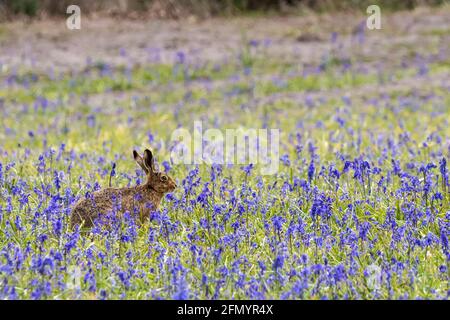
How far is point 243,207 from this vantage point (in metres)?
6.33

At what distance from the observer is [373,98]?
13.8 metres

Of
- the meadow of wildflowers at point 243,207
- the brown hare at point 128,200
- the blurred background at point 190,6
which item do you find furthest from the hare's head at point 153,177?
the blurred background at point 190,6

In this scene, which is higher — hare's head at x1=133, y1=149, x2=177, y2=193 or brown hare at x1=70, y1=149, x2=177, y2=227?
hare's head at x1=133, y1=149, x2=177, y2=193

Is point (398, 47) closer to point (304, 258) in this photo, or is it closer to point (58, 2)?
point (58, 2)

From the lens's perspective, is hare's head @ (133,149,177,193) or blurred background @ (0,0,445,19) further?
blurred background @ (0,0,445,19)

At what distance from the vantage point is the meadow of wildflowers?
5.08 meters

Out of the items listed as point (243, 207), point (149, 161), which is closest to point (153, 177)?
point (149, 161)

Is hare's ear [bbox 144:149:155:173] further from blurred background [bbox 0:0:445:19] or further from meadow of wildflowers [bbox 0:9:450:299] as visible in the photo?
blurred background [bbox 0:0:445:19]

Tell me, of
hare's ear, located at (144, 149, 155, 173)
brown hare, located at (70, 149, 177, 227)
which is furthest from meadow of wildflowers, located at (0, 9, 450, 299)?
hare's ear, located at (144, 149, 155, 173)

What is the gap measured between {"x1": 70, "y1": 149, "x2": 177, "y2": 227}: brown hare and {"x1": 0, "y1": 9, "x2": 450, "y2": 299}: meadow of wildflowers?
10 centimetres

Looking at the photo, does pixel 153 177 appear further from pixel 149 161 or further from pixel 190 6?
pixel 190 6

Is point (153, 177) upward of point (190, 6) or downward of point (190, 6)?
downward

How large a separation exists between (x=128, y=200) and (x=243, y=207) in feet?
2.62
